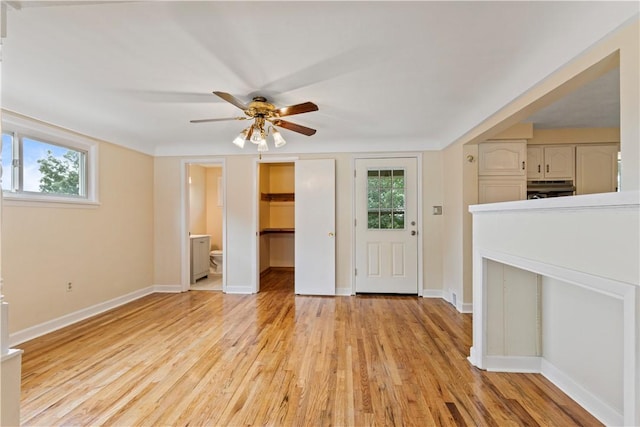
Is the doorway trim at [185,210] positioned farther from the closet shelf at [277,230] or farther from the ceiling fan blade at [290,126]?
the ceiling fan blade at [290,126]

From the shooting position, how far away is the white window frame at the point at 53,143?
2711 millimetres

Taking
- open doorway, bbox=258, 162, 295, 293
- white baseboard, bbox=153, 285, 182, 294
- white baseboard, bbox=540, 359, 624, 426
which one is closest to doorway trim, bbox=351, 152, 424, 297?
white baseboard, bbox=540, 359, 624, 426

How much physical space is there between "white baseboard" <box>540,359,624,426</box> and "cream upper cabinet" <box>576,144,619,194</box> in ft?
8.37

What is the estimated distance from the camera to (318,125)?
3.57 m

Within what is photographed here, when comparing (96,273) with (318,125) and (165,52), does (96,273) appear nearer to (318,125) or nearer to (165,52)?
(165,52)

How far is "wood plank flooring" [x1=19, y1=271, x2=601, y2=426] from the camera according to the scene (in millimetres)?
1711

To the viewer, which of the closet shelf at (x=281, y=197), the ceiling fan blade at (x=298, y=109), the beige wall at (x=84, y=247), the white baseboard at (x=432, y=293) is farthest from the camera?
the closet shelf at (x=281, y=197)

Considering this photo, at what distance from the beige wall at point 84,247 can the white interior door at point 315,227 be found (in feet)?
7.72

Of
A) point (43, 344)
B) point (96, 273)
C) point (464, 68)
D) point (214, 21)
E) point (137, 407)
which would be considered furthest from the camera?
point (96, 273)

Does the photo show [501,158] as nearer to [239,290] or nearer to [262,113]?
[262,113]

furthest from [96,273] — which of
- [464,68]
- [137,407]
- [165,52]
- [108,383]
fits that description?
[464,68]

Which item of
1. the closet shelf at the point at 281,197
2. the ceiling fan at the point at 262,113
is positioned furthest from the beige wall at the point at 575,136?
the closet shelf at the point at 281,197

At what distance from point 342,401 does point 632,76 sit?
2.36 metres

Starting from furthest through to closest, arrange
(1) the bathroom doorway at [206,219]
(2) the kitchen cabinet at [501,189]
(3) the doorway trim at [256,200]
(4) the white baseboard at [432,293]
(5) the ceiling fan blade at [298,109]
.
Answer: (1) the bathroom doorway at [206,219] → (3) the doorway trim at [256,200] → (4) the white baseboard at [432,293] → (2) the kitchen cabinet at [501,189] → (5) the ceiling fan blade at [298,109]
